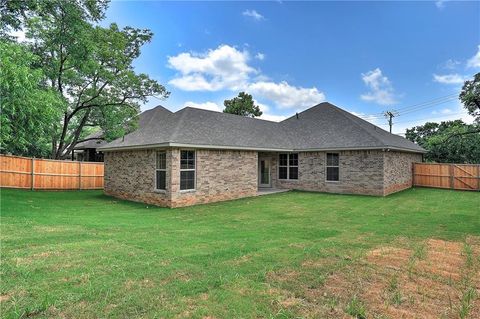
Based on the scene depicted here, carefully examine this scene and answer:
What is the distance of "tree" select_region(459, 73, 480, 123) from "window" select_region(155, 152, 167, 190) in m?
24.2

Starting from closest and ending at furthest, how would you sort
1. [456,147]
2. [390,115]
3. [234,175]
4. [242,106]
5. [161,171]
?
1. [161,171]
2. [234,175]
3. [456,147]
4. [242,106]
5. [390,115]

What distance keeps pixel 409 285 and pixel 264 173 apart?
15862 millimetres

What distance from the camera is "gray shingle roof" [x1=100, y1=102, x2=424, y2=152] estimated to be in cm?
1363

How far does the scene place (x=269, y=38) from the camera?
62.0 ft

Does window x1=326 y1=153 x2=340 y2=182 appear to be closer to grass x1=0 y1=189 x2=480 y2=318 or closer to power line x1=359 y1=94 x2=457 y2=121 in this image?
grass x1=0 y1=189 x2=480 y2=318

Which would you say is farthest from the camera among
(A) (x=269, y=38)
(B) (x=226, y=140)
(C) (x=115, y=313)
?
(A) (x=269, y=38)

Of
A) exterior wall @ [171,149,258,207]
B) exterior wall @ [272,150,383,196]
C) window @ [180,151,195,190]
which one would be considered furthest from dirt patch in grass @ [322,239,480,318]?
exterior wall @ [272,150,383,196]

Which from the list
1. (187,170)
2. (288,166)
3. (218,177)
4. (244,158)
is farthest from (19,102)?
(288,166)

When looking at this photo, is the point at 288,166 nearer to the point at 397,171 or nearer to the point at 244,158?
the point at 244,158

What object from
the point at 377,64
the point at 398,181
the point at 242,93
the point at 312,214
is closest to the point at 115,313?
the point at 312,214

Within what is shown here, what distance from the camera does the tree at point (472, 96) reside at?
75.7 ft

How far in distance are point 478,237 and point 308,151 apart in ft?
36.7

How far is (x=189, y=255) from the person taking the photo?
5.49 metres

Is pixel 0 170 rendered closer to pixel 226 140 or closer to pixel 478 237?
pixel 226 140
